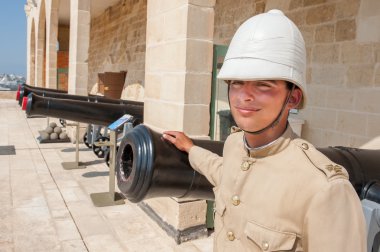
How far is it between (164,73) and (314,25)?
2.37m

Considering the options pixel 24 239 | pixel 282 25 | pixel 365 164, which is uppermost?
pixel 282 25

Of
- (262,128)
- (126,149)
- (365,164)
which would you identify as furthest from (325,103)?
(262,128)

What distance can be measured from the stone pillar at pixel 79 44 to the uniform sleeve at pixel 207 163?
6998mm

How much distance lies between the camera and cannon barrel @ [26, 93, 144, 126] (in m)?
5.61

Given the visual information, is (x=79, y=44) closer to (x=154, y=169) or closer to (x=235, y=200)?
(x=154, y=169)

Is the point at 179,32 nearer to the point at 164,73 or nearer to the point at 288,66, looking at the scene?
the point at 164,73

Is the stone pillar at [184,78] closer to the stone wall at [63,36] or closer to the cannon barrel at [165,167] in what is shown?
the cannon barrel at [165,167]

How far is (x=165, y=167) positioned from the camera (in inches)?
72.0

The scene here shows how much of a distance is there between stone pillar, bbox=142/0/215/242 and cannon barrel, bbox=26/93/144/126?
7.13 ft

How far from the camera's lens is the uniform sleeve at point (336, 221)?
92 cm

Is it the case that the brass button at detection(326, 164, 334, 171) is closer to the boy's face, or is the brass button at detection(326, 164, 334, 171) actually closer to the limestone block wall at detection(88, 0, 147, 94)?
the boy's face

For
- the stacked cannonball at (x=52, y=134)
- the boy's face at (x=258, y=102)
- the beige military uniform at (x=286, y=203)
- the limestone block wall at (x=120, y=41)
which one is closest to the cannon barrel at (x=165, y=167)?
the beige military uniform at (x=286, y=203)

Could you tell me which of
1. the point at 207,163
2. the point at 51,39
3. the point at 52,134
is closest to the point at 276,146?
the point at 207,163

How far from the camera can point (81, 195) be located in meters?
4.49
